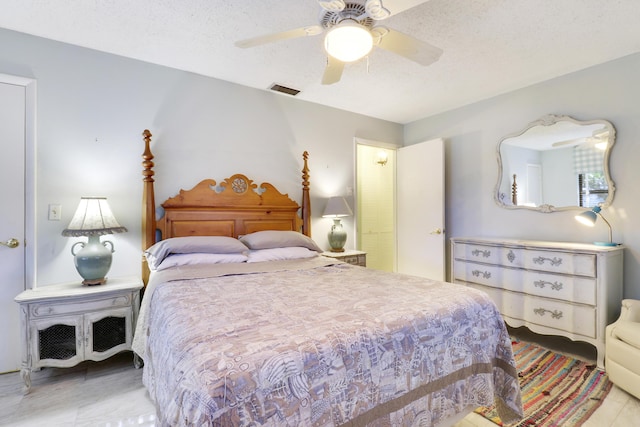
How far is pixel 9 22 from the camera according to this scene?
210 cm

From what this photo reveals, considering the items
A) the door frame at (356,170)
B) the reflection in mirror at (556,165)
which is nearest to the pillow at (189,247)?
the door frame at (356,170)

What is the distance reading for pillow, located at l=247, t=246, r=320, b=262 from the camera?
2.60m

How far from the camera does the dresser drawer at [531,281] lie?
2371 millimetres

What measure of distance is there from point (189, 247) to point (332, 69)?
5.55ft

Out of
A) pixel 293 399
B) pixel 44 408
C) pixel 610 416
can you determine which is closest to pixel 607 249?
pixel 610 416

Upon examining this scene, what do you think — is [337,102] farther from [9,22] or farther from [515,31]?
[9,22]

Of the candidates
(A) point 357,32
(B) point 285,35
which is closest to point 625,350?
(A) point 357,32

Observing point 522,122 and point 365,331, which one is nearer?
point 365,331

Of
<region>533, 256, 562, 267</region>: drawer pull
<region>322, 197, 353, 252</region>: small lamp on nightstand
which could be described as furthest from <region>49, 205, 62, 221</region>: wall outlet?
<region>533, 256, 562, 267</region>: drawer pull

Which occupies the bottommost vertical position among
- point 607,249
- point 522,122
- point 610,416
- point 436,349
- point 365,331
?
point 610,416

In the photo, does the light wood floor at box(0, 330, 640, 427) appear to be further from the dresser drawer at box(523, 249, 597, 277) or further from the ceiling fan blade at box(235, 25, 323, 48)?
the ceiling fan blade at box(235, 25, 323, 48)

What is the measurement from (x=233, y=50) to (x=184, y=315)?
6.90ft

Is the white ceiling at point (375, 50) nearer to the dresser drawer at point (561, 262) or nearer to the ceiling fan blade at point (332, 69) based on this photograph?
the ceiling fan blade at point (332, 69)

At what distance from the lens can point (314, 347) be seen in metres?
1.01
